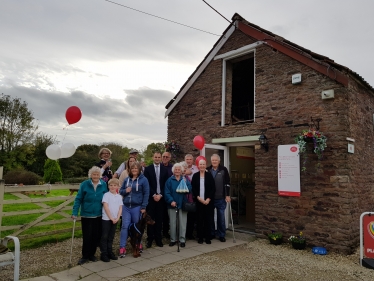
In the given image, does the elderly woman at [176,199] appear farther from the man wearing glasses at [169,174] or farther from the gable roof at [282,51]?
the gable roof at [282,51]

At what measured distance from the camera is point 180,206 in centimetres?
600

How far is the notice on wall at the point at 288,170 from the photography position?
250 inches

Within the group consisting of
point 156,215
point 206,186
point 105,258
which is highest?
point 206,186

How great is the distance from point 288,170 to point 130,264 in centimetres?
395

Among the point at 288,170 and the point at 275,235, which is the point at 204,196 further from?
the point at 288,170

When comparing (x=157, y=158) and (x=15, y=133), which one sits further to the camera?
(x=15, y=133)

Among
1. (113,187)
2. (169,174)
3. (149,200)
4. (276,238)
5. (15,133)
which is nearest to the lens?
(113,187)

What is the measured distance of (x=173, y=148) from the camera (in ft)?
29.3

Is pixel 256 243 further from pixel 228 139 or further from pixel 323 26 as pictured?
pixel 323 26

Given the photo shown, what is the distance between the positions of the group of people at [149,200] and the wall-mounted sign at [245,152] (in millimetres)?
2922

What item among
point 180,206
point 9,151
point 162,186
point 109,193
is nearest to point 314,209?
point 180,206

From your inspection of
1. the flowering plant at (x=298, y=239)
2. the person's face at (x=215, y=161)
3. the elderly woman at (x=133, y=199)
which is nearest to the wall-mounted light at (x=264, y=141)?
the person's face at (x=215, y=161)

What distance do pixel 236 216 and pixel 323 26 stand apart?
641cm

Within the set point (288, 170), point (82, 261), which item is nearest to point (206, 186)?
point (288, 170)
